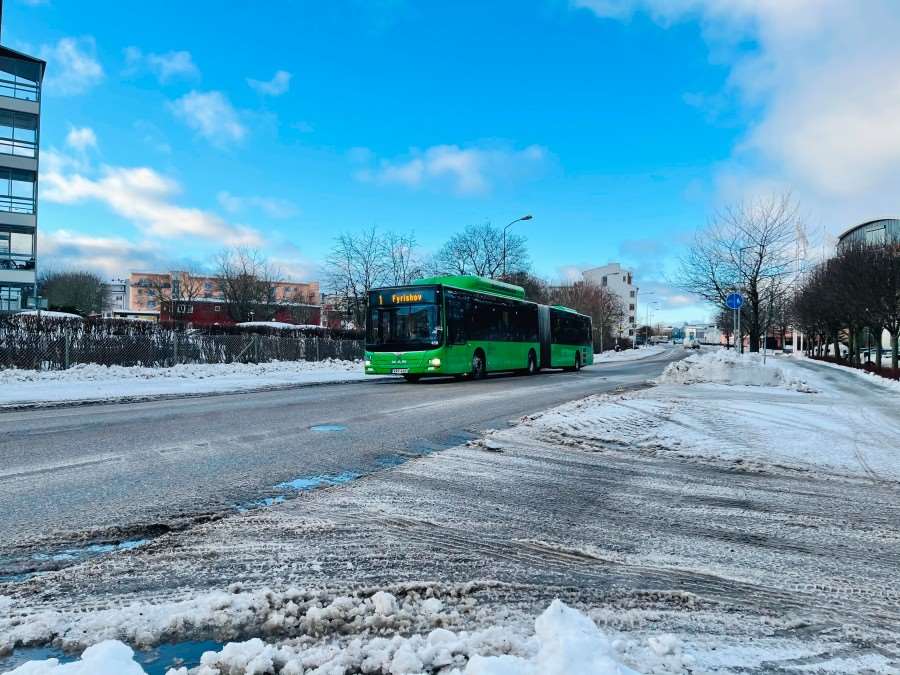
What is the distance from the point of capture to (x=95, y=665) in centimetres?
190

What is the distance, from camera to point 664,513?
14.0 ft

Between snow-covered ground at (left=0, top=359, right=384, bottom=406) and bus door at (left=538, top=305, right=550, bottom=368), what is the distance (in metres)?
8.51

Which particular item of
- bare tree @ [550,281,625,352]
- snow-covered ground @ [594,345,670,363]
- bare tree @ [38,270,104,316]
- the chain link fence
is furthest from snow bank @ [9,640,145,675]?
bare tree @ [38,270,104,316]

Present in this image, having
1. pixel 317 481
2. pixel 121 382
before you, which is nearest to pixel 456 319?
pixel 121 382

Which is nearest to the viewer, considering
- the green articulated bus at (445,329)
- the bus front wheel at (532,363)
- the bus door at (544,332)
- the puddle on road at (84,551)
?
the puddle on road at (84,551)

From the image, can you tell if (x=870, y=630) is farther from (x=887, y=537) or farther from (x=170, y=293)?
(x=170, y=293)

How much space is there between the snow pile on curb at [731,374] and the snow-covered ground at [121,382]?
11.1 meters

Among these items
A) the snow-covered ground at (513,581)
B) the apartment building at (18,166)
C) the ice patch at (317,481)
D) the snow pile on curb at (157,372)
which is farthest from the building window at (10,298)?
the snow-covered ground at (513,581)

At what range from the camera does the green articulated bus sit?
56.4 ft

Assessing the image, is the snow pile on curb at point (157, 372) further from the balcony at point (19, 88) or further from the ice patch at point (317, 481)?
the balcony at point (19, 88)

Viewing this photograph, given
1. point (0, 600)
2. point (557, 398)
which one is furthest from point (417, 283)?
point (0, 600)

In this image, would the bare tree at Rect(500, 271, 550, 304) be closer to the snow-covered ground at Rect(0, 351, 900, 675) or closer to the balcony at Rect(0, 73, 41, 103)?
the balcony at Rect(0, 73, 41, 103)

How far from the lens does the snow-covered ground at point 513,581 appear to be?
7.02ft

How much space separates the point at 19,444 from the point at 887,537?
8733mm
